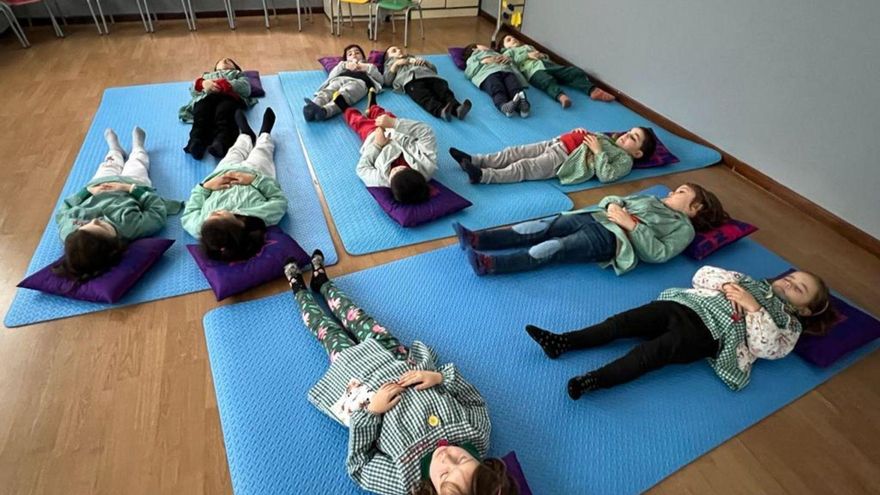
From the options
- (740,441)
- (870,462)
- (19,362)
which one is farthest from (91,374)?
(870,462)

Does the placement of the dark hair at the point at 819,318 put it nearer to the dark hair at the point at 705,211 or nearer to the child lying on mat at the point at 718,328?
the child lying on mat at the point at 718,328

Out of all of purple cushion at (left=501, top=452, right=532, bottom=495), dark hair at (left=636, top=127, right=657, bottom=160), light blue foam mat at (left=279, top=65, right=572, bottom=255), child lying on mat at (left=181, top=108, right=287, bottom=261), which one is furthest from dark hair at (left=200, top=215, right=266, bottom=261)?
dark hair at (left=636, top=127, right=657, bottom=160)

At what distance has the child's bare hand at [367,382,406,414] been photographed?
54.7 inches

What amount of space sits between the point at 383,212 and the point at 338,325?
0.87m

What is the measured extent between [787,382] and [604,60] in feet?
10.1

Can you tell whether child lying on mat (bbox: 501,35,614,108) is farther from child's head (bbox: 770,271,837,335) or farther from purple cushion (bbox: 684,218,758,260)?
child's head (bbox: 770,271,837,335)

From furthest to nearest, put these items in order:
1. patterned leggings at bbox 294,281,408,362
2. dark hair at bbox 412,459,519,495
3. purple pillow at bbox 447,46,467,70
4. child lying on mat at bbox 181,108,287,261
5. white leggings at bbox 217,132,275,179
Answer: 1. purple pillow at bbox 447,46,467,70
2. white leggings at bbox 217,132,275,179
3. child lying on mat at bbox 181,108,287,261
4. patterned leggings at bbox 294,281,408,362
5. dark hair at bbox 412,459,519,495

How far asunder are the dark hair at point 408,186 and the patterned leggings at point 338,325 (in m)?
0.67

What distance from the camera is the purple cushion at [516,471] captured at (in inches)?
55.2

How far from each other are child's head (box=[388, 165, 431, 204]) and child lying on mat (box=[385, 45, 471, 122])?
1.13 m

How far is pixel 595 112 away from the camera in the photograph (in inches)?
148

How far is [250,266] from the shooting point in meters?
2.04

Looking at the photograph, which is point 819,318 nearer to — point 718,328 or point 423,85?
point 718,328

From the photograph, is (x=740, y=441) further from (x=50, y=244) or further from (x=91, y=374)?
(x=50, y=244)
